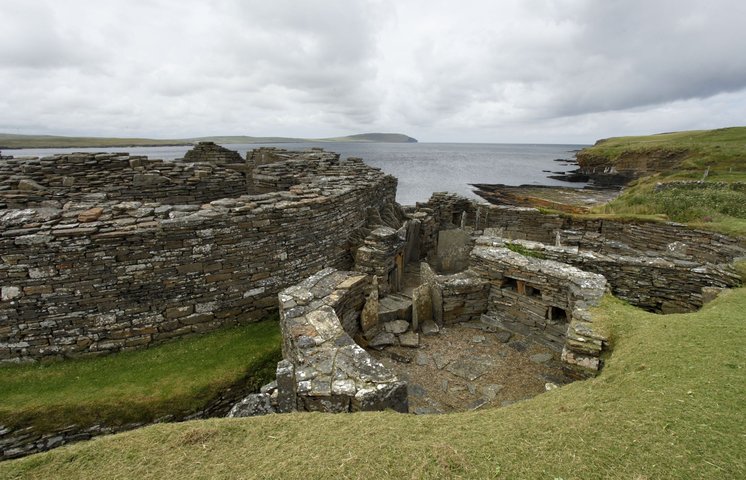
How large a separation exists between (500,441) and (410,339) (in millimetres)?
4949

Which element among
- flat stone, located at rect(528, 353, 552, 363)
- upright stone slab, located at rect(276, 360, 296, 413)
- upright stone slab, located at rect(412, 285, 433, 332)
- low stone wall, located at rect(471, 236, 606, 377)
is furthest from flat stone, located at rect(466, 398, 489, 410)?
upright stone slab, located at rect(276, 360, 296, 413)

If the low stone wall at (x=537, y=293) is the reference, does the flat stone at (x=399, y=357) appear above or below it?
below

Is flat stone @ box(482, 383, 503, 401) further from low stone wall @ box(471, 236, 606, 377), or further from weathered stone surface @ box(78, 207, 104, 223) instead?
weathered stone surface @ box(78, 207, 104, 223)

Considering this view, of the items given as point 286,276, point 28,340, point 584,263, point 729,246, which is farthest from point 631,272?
point 28,340

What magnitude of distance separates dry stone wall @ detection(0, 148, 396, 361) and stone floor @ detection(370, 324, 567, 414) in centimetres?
397

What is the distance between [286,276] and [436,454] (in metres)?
7.38

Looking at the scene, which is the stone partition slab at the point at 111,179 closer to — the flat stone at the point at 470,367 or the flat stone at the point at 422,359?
the flat stone at the point at 422,359

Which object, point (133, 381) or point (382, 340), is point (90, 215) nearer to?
point (133, 381)

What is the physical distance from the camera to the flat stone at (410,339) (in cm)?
834

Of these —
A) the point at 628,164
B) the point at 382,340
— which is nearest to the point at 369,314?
the point at 382,340

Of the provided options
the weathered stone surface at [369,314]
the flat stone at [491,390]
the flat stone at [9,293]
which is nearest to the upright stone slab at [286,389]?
the weathered stone surface at [369,314]

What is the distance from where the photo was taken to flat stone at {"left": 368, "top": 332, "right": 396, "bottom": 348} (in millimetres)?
8289

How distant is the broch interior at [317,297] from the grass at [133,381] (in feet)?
1.28

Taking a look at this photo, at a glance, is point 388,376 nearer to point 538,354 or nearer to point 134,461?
point 134,461
